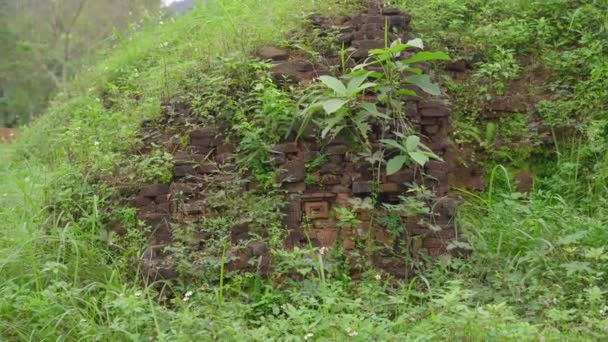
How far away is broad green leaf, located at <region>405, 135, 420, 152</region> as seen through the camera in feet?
13.8

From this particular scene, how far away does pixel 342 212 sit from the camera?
13.7 ft

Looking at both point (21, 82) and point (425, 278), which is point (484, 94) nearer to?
point (425, 278)

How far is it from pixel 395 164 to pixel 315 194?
21.6 inches

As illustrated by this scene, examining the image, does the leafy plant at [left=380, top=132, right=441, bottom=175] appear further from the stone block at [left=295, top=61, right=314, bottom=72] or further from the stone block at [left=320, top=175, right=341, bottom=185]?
the stone block at [left=295, top=61, right=314, bottom=72]

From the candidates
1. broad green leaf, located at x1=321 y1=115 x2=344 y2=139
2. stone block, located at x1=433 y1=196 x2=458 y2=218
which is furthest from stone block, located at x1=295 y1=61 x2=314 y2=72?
stone block, located at x1=433 y1=196 x2=458 y2=218

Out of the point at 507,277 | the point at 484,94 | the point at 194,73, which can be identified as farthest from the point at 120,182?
the point at 484,94

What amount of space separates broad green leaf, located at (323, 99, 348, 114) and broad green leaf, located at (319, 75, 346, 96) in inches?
2.5

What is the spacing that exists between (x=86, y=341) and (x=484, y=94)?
3673mm

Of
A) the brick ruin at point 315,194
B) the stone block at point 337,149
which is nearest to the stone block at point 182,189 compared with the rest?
the brick ruin at point 315,194

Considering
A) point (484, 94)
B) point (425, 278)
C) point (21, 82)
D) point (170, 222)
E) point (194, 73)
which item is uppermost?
point (194, 73)

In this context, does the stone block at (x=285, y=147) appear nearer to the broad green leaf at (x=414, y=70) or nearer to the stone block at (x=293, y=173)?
the stone block at (x=293, y=173)

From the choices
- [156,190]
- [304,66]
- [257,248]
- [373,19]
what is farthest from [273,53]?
[257,248]

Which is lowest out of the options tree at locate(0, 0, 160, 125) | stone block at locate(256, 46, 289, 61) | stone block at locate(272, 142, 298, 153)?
tree at locate(0, 0, 160, 125)

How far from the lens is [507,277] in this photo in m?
3.90
